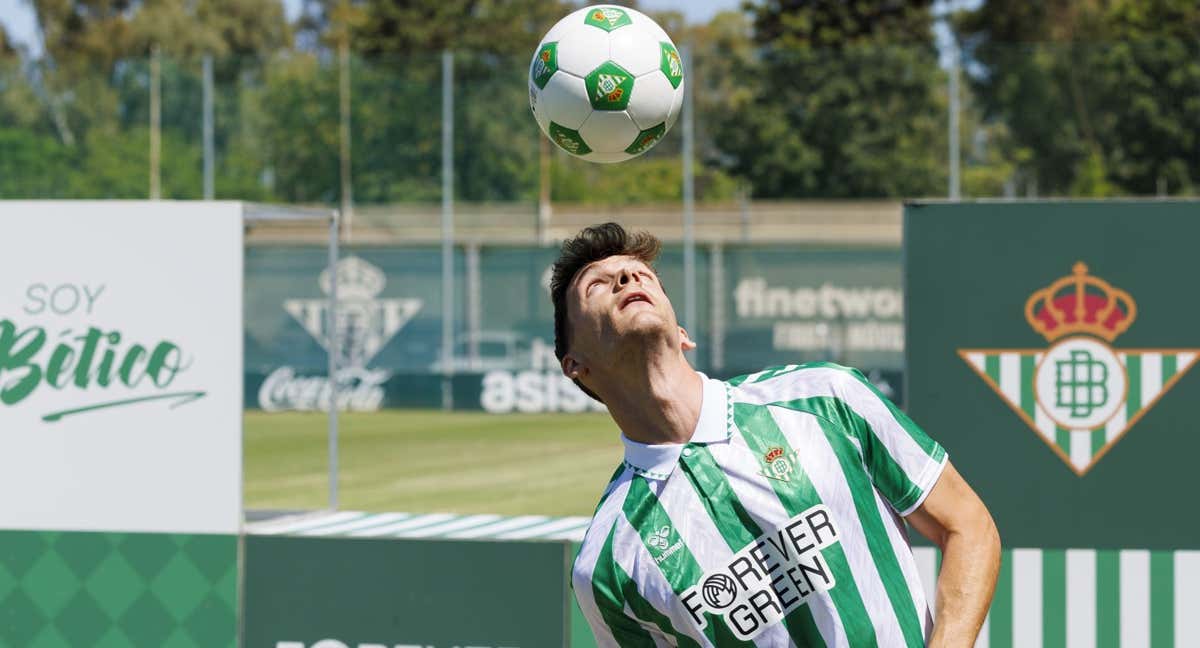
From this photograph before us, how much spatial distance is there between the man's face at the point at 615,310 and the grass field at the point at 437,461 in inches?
373

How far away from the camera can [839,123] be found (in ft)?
104

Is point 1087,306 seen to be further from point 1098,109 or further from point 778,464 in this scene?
point 1098,109

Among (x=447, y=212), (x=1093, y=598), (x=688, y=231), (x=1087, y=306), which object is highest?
(x=447, y=212)

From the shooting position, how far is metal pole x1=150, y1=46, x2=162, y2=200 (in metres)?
30.3

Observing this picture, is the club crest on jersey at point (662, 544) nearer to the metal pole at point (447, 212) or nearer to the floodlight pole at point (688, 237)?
the floodlight pole at point (688, 237)

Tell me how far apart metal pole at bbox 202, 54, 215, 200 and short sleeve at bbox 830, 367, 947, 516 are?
28025mm

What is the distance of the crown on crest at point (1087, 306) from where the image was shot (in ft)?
19.8

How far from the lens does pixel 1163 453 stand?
5988 mm

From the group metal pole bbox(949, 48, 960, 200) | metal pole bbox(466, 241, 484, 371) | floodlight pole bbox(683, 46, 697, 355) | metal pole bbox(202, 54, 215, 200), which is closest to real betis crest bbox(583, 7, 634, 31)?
floodlight pole bbox(683, 46, 697, 355)

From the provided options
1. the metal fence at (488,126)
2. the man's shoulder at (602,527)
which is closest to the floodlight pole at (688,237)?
the metal fence at (488,126)

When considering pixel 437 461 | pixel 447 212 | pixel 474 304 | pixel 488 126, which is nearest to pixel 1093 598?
pixel 437 461

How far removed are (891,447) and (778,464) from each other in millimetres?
254

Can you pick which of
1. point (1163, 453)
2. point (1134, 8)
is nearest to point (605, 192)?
point (1134, 8)

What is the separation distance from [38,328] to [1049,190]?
1084 inches
